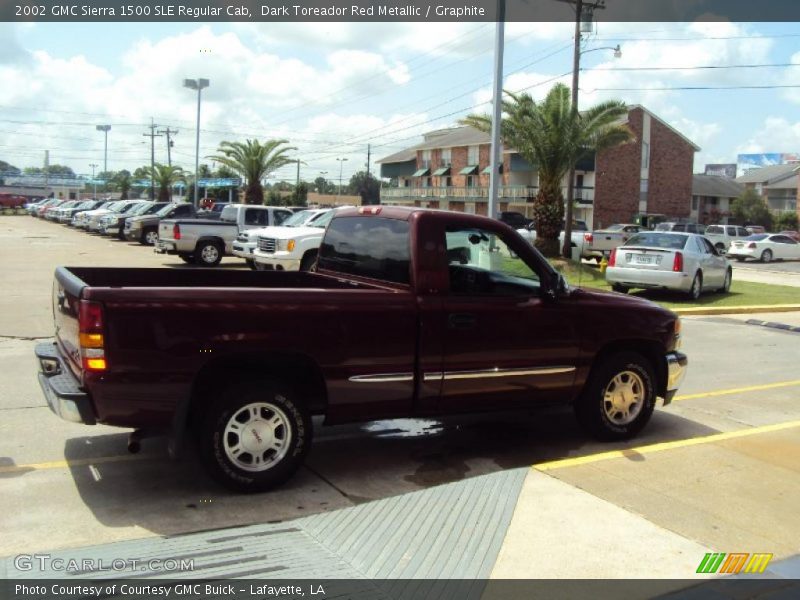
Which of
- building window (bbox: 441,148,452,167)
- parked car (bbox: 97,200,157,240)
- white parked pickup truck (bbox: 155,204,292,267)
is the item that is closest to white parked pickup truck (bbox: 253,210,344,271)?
white parked pickup truck (bbox: 155,204,292,267)

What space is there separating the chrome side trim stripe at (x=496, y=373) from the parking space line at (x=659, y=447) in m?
0.67

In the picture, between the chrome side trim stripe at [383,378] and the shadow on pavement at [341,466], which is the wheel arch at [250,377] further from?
the shadow on pavement at [341,466]

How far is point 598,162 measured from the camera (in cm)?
5416

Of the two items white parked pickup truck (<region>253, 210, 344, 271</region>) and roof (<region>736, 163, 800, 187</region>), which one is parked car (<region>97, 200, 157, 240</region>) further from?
roof (<region>736, 163, 800, 187</region>)

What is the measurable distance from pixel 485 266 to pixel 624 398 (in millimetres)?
1671

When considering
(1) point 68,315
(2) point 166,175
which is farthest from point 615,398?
(2) point 166,175

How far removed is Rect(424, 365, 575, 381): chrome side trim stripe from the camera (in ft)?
17.5

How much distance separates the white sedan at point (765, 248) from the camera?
38.3m

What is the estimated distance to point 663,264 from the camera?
16844 millimetres

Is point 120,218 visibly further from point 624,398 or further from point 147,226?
point 624,398

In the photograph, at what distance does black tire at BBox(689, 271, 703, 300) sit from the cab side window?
1249 centimetres

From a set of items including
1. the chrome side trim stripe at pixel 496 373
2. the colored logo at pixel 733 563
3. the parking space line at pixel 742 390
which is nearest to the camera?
the colored logo at pixel 733 563

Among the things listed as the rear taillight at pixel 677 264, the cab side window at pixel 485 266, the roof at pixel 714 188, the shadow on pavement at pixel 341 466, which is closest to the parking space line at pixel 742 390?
the shadow on pavement at pixel 341 466

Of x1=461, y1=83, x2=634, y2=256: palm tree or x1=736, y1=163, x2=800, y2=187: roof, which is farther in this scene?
x1=736, y1=163, x2=800, y2=187: roof
